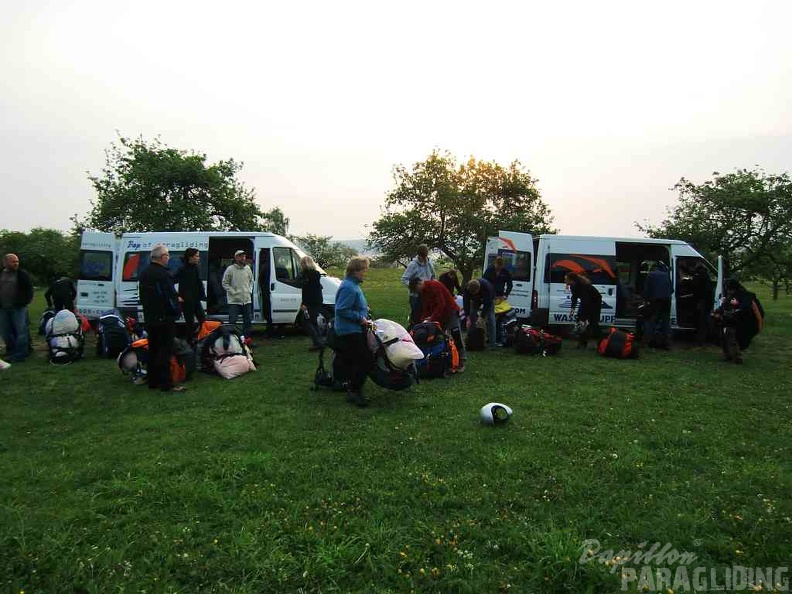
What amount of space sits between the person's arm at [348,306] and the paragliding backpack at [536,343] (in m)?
4.47

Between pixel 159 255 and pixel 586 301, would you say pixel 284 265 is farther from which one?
pixel 586 301

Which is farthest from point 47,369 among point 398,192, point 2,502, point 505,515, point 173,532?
point 398,192

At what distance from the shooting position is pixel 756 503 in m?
3.23

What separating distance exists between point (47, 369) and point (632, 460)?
27.8ft

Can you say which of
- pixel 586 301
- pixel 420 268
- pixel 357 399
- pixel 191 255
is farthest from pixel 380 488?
pixel 586 301

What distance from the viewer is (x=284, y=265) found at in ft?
35.9

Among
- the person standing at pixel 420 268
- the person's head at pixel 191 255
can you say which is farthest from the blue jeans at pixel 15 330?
the person standing at pixel 420 268

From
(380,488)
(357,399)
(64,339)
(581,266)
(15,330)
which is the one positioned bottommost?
(380,488)

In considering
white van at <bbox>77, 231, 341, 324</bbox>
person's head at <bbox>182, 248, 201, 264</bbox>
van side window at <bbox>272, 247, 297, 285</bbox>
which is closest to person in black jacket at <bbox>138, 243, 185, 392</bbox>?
person's head at <bbox>182, 248, 201, 264</bbox>

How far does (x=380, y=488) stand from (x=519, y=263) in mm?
8240

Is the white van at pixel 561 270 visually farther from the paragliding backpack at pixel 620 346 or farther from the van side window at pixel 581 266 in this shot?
the paragliding backpack at pixel 620 346

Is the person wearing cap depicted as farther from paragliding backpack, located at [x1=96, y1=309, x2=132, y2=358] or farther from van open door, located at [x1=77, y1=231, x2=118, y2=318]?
van open door, located at [x1=77, y1=231, x2=118, y2=318]

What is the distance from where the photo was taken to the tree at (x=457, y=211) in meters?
20.1

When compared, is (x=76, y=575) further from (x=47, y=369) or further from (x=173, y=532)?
(x=47, y=369)
